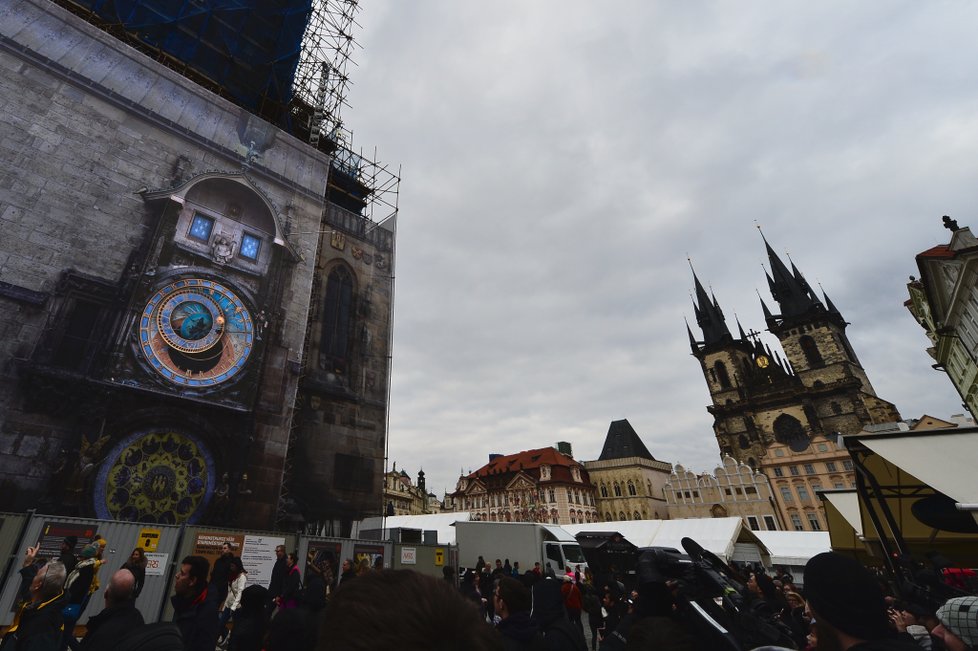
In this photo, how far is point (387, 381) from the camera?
1681 centimetres

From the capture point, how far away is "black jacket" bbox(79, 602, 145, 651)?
2.54 m

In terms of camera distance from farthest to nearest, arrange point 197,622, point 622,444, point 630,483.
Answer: point 622,444 → point 630,483 → point 197,622

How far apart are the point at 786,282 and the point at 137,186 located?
7323 centimetres

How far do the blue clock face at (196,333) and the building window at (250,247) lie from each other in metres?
1.52

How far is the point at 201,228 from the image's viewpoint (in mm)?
13211

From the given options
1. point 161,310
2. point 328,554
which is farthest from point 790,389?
point 161,310

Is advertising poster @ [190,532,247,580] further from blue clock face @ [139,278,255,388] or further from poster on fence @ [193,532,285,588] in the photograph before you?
blue clock face @ [139,278,255,388]

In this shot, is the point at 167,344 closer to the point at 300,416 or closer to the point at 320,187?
the point at 300,416

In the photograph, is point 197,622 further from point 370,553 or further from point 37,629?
point 370,553

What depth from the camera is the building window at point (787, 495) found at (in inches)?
1821

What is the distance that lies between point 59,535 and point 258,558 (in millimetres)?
3542

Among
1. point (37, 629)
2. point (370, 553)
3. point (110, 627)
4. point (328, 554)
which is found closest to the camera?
point (110, 627)

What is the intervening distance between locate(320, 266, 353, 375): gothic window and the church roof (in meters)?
58.1

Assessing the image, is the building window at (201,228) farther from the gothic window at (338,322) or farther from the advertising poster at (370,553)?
the advertising poster at (370,553)
